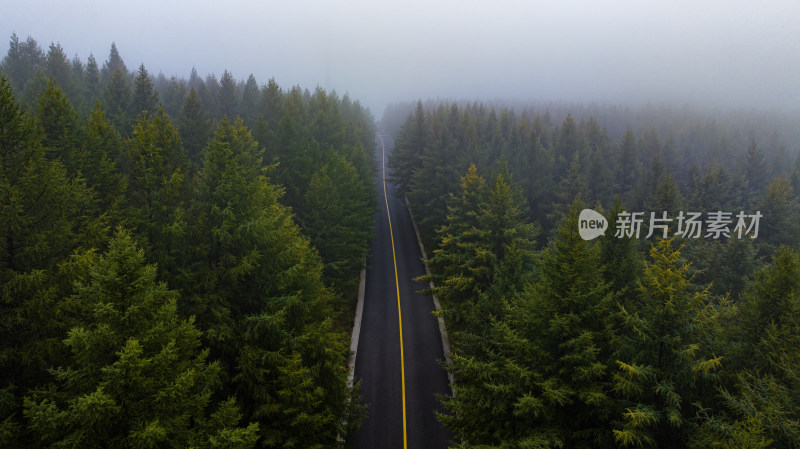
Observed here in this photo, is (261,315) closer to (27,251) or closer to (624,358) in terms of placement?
(27,251)

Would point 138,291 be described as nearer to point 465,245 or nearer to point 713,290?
point 465,245

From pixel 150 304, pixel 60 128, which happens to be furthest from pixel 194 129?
pixel 150 304

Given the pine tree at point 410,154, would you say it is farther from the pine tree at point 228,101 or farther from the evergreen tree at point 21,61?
the evergreen tree at point 21,61

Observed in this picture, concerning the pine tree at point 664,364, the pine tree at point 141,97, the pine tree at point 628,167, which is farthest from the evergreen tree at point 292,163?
the pine tree at point 628,167

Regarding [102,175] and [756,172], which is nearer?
[102,175]

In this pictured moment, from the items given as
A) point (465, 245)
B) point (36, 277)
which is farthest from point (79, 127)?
point (465, 245)

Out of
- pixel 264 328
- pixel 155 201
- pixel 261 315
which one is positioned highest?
pixel 155 201

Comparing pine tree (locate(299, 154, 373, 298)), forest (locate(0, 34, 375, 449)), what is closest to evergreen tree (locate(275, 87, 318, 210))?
pine tree (locate(299, 154, 373, 298))
